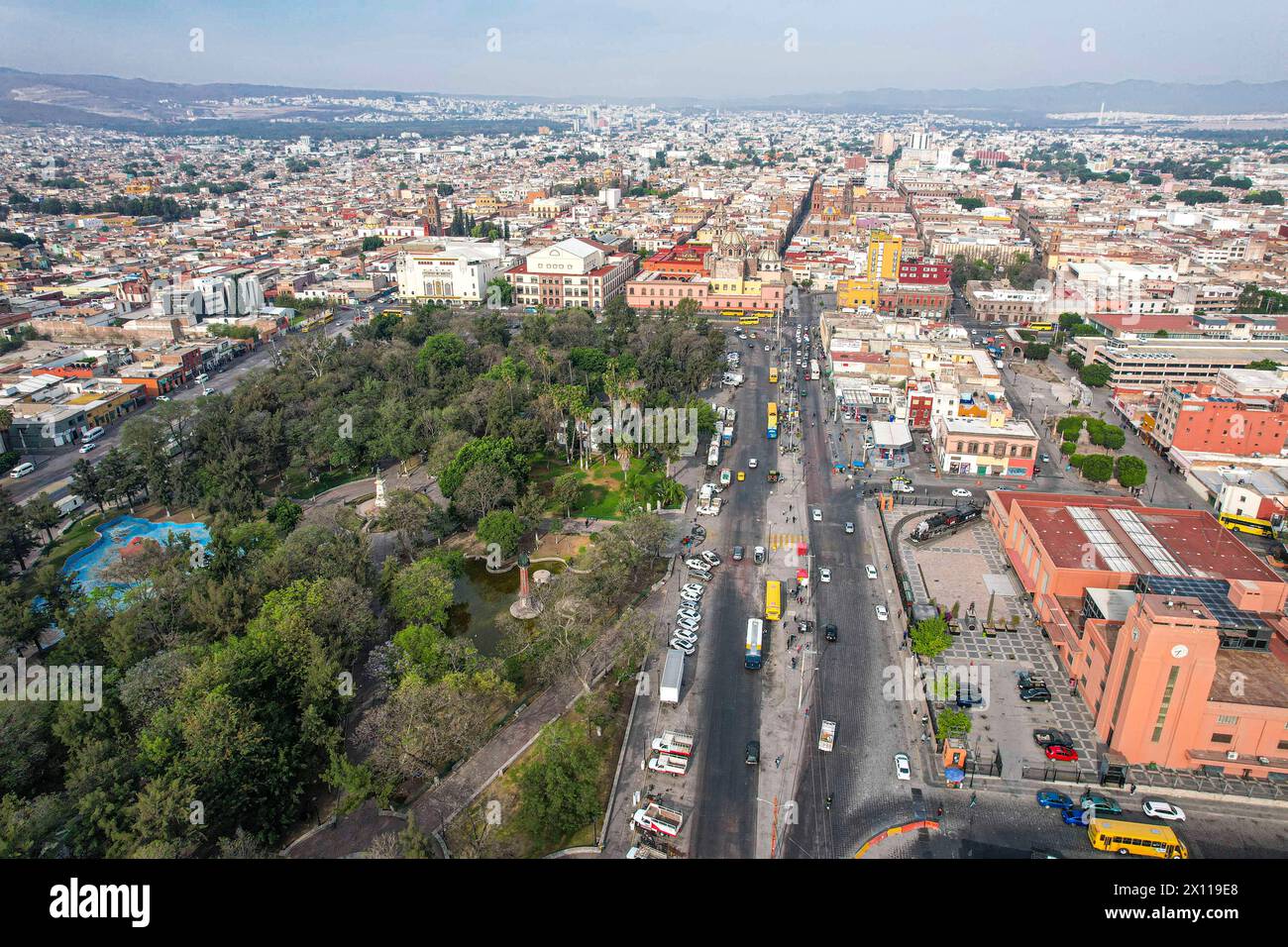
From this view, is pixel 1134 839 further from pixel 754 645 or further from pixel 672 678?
pixel 672 678

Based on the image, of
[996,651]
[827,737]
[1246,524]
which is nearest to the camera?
[827,737]

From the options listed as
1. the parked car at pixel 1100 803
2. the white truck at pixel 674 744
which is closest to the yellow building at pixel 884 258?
the parked car at pixel 1100 803

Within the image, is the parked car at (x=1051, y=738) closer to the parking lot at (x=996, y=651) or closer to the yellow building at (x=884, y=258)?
the parking lot at (x=996, y=651)

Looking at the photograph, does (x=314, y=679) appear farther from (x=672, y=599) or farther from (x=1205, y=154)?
(x=1205, y=154)

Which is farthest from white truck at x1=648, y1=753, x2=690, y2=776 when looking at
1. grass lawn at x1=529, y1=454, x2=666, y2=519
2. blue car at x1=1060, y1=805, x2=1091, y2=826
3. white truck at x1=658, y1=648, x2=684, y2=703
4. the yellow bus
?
grass lawn at x1=529, y1=454, x2=666, y2=519

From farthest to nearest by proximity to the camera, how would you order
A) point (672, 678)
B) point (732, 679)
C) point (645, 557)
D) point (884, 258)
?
point (884, 258) < point (645, 557) < point (732, 679) < point (672, 678)

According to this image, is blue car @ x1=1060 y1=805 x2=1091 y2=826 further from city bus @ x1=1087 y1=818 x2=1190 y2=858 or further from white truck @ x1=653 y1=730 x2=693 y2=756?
white truck @ x1=653 y1=730 x2=693 y2=756

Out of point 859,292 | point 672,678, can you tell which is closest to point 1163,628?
point 672,678
